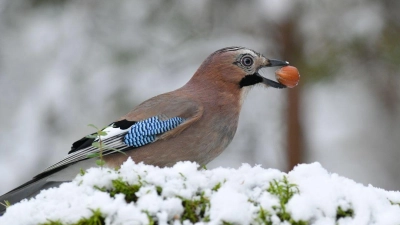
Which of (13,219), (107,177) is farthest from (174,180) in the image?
(13,219)

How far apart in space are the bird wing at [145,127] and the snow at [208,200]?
69.3 inches

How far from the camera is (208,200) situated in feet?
8.18

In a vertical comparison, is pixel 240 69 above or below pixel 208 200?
above

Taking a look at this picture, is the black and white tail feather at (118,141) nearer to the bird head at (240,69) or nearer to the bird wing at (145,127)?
the bird wing at (145,127)

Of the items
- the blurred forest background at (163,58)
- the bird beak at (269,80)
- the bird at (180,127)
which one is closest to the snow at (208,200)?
the bird at (180,127)

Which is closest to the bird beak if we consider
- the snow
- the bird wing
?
the bird wing

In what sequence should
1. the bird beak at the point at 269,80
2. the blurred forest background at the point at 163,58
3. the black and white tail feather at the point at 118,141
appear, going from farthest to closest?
the blurred forest background at the point at 163,58, the bird beak at the point at 269,80, the black and white tail feather at the point at 118,141

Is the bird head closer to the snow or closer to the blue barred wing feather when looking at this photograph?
the blue barred wing feather

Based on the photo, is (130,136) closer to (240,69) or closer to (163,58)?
(240,69)

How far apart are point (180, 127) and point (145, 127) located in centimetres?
25

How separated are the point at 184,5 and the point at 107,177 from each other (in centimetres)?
668

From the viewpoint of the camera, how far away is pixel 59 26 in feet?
31.6

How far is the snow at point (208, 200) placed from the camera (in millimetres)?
2410

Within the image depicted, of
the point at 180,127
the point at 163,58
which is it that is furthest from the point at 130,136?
the point at 163,58
